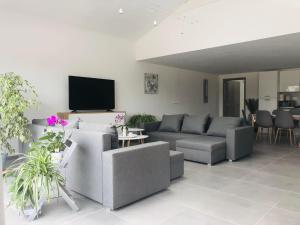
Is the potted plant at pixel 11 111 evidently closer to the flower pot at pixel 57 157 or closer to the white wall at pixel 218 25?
the flower pot at pixel 57 157

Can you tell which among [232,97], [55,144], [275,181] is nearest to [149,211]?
[55,144]

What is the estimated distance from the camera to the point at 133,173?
2.58m

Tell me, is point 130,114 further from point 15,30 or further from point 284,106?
point 284,106

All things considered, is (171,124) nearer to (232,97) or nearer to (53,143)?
(53,143)

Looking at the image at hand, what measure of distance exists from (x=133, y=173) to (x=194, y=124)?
3.01 metres

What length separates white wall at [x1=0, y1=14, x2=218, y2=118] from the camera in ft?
15.3

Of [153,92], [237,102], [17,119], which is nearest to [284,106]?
Answer: [237,102]

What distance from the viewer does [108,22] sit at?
18.4ft

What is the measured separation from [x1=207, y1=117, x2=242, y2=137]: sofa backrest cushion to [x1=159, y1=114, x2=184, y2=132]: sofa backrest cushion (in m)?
0.82

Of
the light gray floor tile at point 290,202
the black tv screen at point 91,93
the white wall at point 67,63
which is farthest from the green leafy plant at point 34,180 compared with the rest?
the black tv screen at point 91,93

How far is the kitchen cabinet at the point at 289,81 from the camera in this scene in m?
8.04

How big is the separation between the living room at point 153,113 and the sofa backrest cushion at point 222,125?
0.03 metres

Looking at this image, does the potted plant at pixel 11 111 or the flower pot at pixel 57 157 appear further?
the potted plant at pixel 11 111

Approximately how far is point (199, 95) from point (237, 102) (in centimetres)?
206
